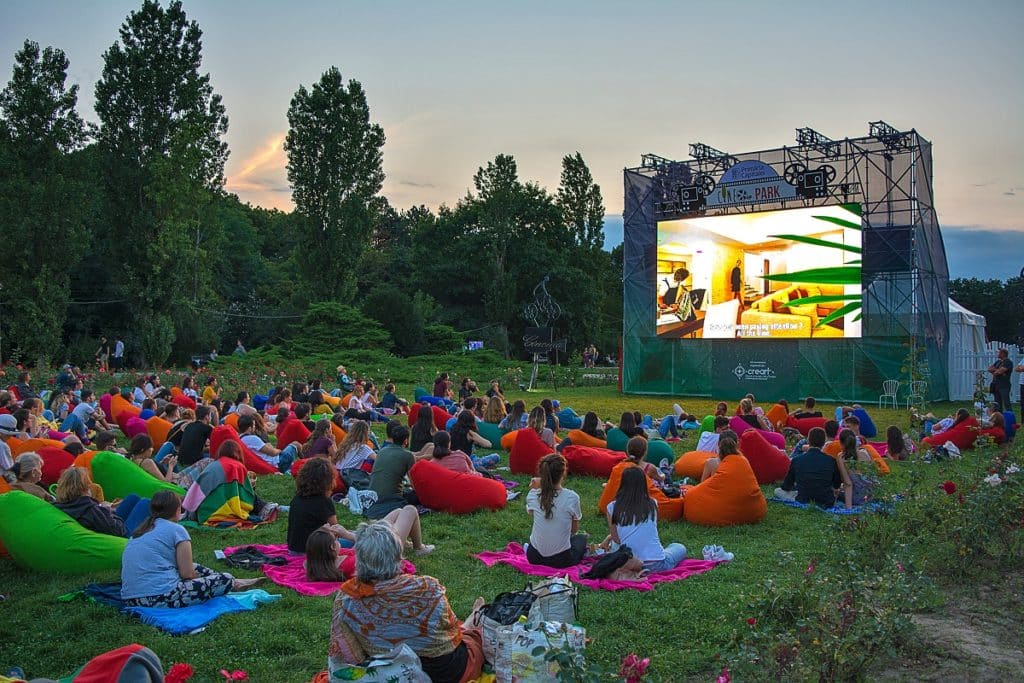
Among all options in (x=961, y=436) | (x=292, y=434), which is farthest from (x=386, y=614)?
(x=961, y=436)

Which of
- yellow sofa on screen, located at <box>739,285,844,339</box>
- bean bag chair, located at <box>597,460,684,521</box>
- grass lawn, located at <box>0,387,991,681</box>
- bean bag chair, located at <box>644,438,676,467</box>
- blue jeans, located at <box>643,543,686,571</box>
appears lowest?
grass lawn, located at <box>0,387,991,681</box>

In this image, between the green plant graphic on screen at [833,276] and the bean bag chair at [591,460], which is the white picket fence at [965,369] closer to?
the green plant graphic on screen at [833,276]

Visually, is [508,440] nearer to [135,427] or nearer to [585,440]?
[585,440]

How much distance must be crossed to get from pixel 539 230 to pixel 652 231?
19.8 meters

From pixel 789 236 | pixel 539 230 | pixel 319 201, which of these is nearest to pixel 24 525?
pixel 789 236

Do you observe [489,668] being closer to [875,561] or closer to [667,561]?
[667,561]

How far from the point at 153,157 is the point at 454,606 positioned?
104 feet

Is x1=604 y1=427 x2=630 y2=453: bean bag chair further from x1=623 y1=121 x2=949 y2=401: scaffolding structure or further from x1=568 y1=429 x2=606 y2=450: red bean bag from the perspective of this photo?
x1=623 y1=121 x2=949 y2=401: scaffolding structure

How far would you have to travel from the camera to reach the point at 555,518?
6.86 meters

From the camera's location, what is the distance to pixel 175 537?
5.76 m

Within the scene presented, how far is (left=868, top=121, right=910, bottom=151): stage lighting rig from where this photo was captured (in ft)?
77.4

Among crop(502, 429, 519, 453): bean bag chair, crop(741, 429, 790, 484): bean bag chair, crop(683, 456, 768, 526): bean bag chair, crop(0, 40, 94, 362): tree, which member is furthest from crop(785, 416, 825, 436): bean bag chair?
crop(0, 40, 94, 362): tree

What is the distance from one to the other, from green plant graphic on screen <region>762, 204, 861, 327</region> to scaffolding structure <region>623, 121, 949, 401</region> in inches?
16.4

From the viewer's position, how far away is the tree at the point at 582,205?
46844 millimetres
